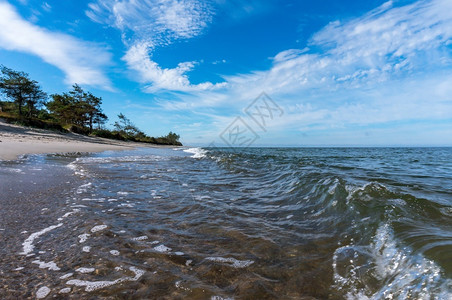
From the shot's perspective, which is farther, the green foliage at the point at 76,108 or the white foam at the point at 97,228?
the green foliage at the point at 76,108

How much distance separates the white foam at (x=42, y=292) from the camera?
191cm

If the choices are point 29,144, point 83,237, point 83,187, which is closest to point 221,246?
point 83,237

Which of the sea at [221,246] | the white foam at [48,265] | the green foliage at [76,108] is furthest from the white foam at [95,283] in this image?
the green foliage at [76,108]

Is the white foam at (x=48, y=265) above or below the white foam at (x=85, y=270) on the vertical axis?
above

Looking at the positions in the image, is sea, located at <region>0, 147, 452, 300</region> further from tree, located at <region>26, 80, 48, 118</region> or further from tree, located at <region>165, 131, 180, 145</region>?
tree, located at <region>165, 131, 180, 145</region>

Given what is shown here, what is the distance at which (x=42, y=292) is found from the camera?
1960 millimetres

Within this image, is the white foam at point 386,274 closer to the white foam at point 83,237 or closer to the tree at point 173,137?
the white foam at point 83,237

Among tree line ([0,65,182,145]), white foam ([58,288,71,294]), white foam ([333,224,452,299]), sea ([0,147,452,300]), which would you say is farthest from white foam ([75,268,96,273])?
tree line ([0,65,182,145])

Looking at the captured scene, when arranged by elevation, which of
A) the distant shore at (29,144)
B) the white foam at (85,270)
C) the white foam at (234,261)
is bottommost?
the white foam at (234,261)

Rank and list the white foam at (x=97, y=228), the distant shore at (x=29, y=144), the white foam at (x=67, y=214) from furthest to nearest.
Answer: the distant shore at (x=29, y=144) → the white foam at (x=67, y=214) → the white foam at (x=97, y=228)

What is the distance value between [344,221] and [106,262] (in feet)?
12.9

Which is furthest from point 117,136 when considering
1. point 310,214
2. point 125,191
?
point 310,214

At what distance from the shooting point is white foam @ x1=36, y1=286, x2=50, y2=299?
6.27 ft

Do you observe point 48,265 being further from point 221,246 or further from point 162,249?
point 221,246
